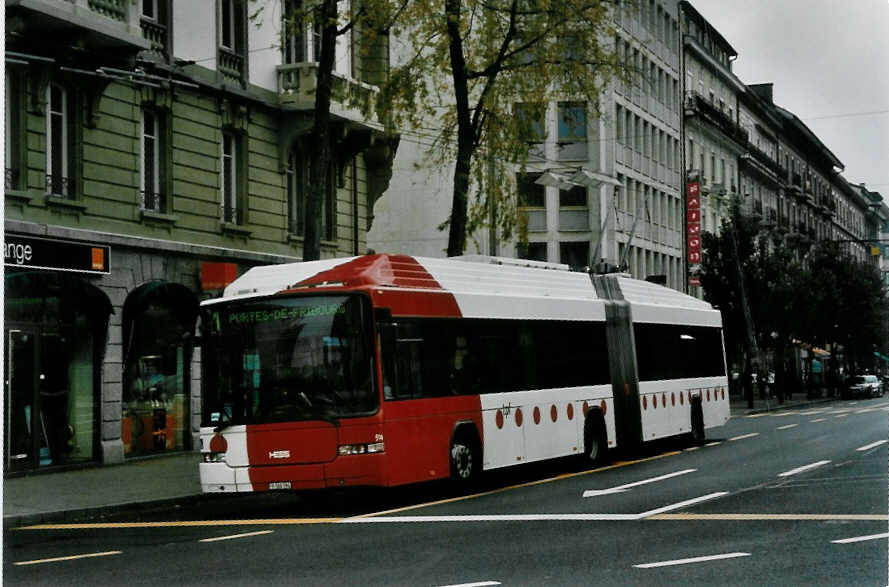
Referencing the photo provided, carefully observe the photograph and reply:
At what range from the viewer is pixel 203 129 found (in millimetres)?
27562

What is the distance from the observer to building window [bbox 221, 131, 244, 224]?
2884 cm

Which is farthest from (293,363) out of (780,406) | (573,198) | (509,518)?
(573,198)

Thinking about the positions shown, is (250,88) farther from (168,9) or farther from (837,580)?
(837,580)

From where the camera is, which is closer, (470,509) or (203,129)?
(470,509)

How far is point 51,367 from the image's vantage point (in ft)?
76.5

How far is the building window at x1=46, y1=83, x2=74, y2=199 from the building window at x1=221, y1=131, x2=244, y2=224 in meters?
5.56

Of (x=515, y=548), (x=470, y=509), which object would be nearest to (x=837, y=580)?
(x=515, y=548)

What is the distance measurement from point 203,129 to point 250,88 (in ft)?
6.72

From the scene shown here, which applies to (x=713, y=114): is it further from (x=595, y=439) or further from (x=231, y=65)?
(x=595, y=439)

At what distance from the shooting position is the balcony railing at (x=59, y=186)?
22547 millimetres

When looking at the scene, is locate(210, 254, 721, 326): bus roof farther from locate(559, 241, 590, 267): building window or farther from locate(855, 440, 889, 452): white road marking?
locate(559, 241, 590, 267): building window

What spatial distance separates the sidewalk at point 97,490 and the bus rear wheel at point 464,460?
365 cm

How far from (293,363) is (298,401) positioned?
445 millimetres

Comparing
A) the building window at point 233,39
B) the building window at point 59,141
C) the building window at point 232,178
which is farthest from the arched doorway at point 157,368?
the building window at point 233,39
